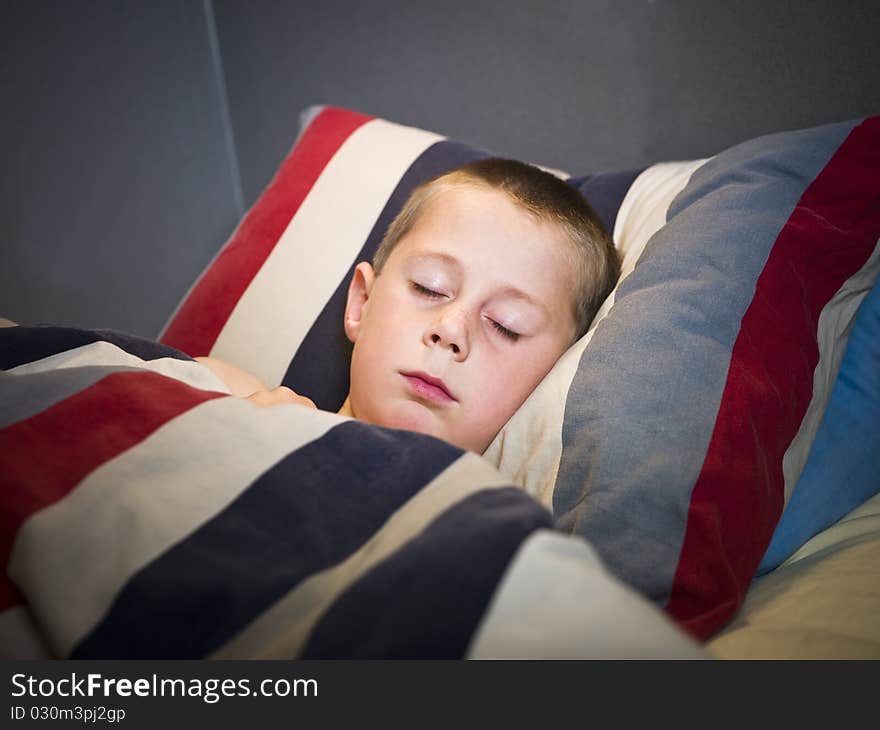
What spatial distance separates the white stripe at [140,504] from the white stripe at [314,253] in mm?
513

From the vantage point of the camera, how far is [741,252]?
2.96 ft

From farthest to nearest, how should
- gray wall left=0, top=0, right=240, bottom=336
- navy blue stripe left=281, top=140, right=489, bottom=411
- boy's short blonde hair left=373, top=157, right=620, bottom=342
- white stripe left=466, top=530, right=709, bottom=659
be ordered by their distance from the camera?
1. gray wall left=0, top=0, right=240, bottom=336
2. navy blue stripe left=281, top=140, right=489, bottom=411
3. boy's short blonde hair left=373, top=157, right=620, bottom=342
4. white stripe left=466, top=530, right=709, bottom=659

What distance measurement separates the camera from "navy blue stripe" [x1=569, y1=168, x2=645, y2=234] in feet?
4.02

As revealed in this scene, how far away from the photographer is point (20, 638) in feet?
2.04

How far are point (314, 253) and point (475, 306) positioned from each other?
426mm

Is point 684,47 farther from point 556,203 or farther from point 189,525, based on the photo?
point 189,525

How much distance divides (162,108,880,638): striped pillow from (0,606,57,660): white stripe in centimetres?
49

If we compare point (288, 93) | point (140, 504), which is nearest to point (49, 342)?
point (140, 504)

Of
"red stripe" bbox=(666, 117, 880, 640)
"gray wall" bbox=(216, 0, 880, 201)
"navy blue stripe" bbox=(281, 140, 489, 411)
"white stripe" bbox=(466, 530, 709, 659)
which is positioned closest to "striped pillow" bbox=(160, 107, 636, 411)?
"navy blue stripe" bbox=(281, 140, 489, 411)

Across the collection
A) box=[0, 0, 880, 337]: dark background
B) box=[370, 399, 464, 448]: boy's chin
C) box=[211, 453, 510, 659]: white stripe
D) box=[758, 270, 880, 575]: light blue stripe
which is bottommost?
box=[758, 270, 880, 575]: light blue stripe

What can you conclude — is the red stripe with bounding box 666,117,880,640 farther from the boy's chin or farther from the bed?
the boy's chin

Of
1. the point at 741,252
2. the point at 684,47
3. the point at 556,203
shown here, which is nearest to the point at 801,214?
the point at 741,252

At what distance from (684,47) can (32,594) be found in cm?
127

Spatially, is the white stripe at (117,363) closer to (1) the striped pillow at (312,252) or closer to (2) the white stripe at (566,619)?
(1) the striped pillow at (312,252)
